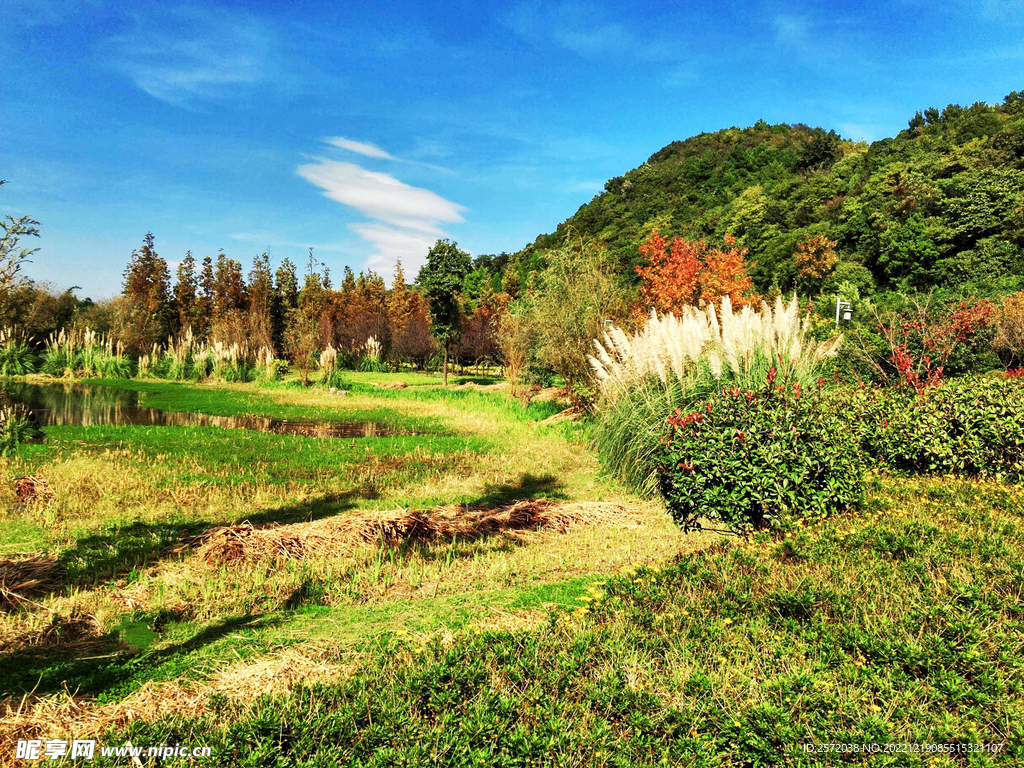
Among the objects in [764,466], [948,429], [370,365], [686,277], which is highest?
[686,277]

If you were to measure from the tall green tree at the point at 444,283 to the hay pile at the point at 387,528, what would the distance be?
53.5 feet

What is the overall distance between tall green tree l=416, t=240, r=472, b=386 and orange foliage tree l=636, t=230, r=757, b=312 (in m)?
8.47

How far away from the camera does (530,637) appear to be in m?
2.82

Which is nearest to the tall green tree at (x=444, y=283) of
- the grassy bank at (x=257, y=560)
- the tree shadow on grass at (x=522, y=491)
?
the grassy bank at (x=257, y=560)

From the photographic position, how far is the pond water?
11523mm

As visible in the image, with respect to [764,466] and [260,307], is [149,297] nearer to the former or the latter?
[260,307]

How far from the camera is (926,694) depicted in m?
2.35

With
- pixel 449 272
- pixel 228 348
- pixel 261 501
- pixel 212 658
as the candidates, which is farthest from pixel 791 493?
pixel 228 348

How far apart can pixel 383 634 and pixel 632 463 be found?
4.57 meters

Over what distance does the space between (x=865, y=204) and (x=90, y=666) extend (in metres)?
49.0

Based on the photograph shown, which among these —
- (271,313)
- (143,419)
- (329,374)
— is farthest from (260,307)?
(143,419)

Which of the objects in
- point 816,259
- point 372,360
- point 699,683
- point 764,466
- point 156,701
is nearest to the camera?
point 699,683

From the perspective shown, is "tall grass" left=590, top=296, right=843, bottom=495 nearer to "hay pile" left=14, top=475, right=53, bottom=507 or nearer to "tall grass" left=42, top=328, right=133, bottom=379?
"hay pile" left=14, top=475, right=53, bottom=507

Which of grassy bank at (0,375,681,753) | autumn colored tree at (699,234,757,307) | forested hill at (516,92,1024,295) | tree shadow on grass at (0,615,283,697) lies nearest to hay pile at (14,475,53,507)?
grassy bank at (0,375,681,753)
